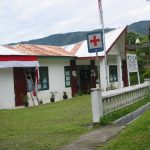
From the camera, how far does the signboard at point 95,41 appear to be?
522 inches

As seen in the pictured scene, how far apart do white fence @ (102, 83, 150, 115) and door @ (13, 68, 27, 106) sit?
6553mm

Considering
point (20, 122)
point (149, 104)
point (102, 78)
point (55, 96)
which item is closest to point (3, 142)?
point (20, 122)

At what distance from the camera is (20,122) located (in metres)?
14.6

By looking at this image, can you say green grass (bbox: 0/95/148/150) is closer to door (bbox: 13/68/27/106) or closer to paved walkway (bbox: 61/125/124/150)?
paved walkway (bbox: 61/125/124/150)

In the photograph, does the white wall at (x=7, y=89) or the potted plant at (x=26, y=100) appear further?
the potted plant at (x=26, y=100)

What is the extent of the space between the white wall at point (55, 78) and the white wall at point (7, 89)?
287cm

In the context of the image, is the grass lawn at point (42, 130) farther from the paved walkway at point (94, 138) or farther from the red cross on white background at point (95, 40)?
the red cross on white background at point (95, 40)

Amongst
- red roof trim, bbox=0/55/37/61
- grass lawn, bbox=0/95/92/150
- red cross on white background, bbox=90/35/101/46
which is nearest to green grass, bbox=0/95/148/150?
grass lawn, bbox=0/95/92/150

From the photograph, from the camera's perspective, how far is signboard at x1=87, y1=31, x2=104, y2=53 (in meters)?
13.3

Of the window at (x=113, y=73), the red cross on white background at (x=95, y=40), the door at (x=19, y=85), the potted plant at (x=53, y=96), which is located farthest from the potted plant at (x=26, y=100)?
the window at (x=113, y=73)

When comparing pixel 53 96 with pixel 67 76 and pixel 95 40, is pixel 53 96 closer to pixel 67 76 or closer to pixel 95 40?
pixel 67 76

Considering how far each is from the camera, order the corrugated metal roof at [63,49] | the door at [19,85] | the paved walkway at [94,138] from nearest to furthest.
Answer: the paved walkway at [94,138], the door at [19,85], the corrugated metal roof at [63,49]

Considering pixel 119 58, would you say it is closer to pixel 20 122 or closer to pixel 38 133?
pixel 20 122

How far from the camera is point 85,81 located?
33344mm
